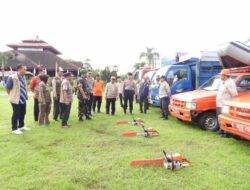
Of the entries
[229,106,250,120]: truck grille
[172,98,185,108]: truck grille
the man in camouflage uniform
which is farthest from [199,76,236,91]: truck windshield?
the man in camouflage uniform

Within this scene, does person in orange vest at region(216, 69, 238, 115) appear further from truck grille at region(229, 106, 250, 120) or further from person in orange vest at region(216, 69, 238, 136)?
truck grille at region(229, 106, 250, 120)

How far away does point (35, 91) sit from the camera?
9.61m

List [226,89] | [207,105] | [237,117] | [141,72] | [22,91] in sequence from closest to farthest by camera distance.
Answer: [237,117], [226,89], [22,91], [207,105], [141,72]

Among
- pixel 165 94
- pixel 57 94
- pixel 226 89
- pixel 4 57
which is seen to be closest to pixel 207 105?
pixel 226 89

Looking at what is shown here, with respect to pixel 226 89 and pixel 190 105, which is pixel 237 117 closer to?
pixel 226 89

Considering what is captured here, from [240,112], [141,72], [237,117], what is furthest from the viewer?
[141,72]

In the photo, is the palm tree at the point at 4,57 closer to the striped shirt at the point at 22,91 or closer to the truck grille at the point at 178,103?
the striped shirt at the point at 22,91

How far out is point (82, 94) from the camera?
1026 centimetres

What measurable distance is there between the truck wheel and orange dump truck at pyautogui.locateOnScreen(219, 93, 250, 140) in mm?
1399

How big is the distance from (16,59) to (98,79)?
36.3m

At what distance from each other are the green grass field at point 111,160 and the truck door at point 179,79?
3.38m

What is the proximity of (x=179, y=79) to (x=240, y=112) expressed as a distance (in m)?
5.78

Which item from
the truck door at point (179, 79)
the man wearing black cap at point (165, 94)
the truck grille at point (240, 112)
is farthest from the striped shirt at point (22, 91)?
the truck door at point (179, 79)

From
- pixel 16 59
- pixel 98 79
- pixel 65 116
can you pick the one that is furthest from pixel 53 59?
pixel 65 116
